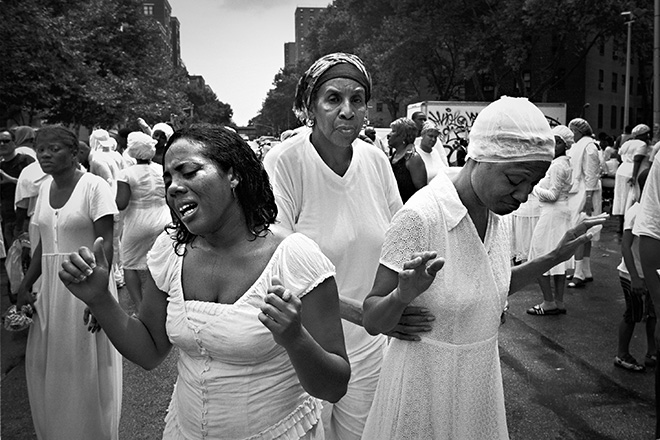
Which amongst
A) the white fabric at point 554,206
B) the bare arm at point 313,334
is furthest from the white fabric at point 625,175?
the bare arm at point 313,334

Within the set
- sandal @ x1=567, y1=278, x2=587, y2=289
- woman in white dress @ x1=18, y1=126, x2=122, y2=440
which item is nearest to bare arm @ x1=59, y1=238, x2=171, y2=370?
woman in white dress @ x1=18, y1=126, x2=122, y2=440

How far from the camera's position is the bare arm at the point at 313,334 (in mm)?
1856

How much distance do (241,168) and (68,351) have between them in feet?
8.39

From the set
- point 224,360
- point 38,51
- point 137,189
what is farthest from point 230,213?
point 38,51

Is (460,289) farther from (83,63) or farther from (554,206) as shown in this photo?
(83,63)

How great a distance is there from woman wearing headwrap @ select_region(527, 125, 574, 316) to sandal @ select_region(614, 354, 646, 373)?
6.48 feet

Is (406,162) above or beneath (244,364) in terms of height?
above

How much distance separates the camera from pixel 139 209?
764 cm

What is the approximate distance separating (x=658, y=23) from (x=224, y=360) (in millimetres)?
18598

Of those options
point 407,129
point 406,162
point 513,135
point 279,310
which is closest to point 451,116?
point 407,129

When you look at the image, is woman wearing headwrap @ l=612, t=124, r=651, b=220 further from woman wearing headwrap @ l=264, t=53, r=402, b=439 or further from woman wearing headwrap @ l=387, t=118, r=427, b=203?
woman wearing headwrap @ l=264, t=53, r=402, b=439

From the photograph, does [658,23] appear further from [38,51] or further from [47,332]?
[47,332]

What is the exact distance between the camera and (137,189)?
7645 millimetres

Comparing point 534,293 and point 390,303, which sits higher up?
point 390,303
